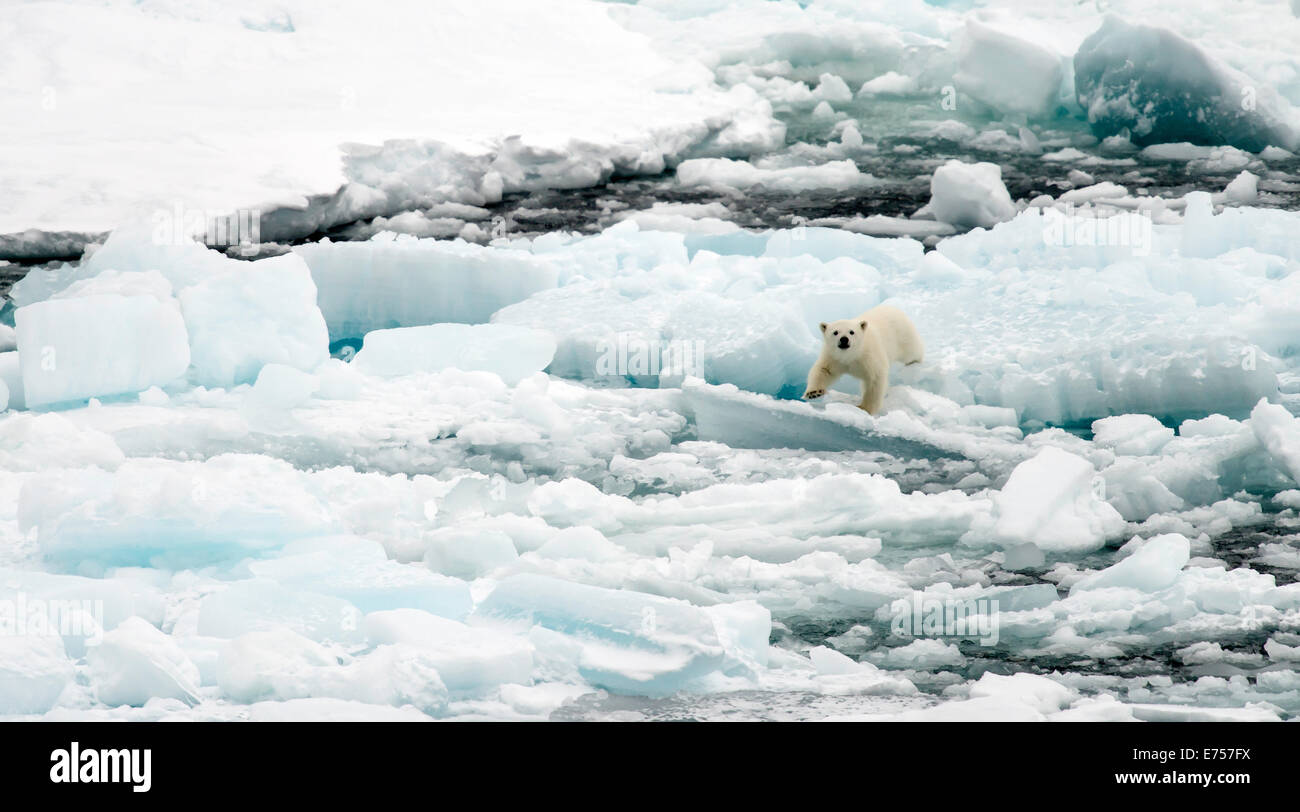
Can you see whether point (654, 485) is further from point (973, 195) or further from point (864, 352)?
point (973, 195)

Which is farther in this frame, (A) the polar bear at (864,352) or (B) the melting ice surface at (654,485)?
(A) the polar bear at (864,352)

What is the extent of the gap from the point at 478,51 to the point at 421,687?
983cm

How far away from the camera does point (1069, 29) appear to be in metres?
13.6

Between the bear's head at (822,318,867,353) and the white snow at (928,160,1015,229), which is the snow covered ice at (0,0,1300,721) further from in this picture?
the bear's head at (822,318,867,353)

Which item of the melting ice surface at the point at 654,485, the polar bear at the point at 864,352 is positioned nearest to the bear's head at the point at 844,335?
the polar bear at the point at 864,352

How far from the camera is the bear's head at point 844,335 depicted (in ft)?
16.3

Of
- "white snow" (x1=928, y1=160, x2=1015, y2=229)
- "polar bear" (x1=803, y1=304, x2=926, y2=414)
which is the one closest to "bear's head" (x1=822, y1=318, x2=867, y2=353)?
"polar bear" (x1=803, y1=304, x2=926, y2=414)

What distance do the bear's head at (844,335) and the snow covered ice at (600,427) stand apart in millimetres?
246

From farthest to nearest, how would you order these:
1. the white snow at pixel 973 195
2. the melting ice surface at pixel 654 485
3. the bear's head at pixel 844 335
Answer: the white snow at pixel 973 195 < the bear's head at pixel 844 335 < the melting ice surface at pixel 654 485

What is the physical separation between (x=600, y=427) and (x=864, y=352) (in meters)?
1.03

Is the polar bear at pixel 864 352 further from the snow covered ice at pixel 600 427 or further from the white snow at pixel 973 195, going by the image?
the white snow at pixel 973 195

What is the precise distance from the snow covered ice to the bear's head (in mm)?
246

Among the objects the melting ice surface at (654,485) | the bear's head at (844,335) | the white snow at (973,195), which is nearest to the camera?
the melting ice surface at (654,485)

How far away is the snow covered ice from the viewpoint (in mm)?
3152
